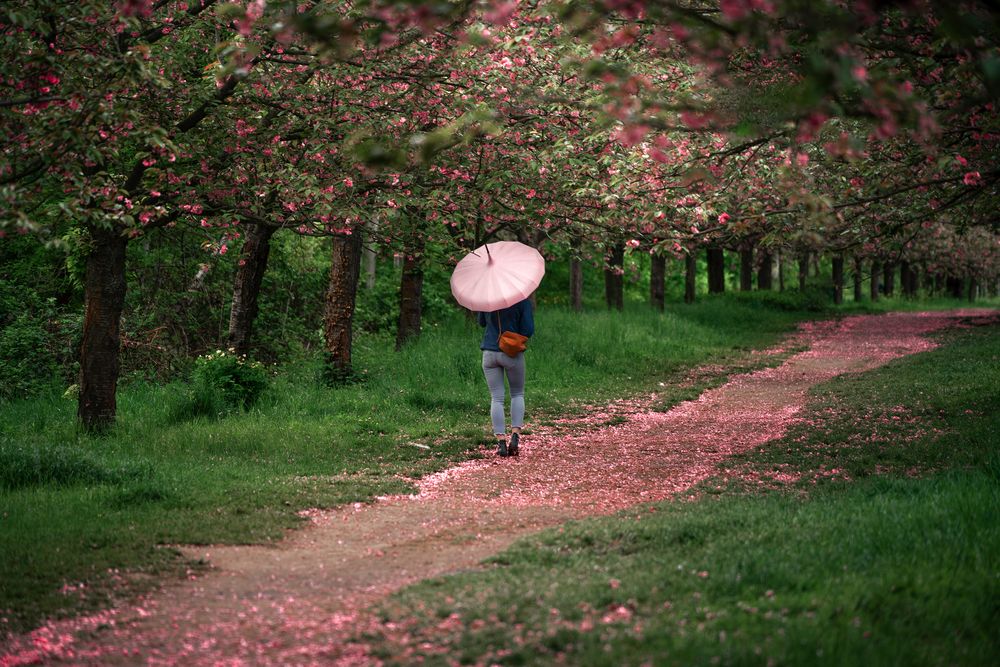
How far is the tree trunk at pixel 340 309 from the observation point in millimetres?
16562

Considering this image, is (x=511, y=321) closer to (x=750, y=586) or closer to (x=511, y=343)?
(x=511, y=343)

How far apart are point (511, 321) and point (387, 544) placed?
4.54 m

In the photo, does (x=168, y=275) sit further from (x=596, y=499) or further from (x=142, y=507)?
(x=596, y=499)

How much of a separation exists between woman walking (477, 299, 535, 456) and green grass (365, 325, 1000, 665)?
9.81 ft

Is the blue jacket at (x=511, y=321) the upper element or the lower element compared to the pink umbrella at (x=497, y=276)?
lower

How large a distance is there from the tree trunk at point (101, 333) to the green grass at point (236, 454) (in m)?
0.38

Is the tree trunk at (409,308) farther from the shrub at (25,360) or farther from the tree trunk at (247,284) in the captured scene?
the shrub at (25,360)

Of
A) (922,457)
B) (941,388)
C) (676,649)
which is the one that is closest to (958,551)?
(676,649)

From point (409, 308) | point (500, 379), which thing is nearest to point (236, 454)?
point (500, 379)

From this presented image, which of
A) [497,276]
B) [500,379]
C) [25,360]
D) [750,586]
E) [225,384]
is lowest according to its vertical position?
[750,586]

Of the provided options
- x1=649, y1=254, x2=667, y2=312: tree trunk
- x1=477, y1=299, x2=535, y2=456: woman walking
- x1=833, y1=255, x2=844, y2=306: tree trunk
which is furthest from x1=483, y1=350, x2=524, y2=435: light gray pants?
x1=833, y1=255, x2=844, y2=306: tree trunk

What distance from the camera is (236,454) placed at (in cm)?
1173

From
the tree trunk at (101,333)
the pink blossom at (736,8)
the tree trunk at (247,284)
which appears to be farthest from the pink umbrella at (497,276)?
the pink blossom at (736,8)

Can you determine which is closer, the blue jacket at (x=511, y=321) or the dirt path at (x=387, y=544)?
the dirt path at (x=387, y=544)
